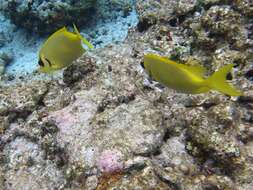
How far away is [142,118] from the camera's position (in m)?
3.37

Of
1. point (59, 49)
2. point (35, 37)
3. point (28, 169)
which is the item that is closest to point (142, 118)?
point (59, 49)

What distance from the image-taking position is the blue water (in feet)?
21.5

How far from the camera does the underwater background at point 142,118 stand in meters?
3.02

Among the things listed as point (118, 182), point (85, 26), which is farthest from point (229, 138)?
point (85, 26)

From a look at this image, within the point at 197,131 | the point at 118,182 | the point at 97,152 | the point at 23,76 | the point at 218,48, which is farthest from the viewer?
the point at 23,76

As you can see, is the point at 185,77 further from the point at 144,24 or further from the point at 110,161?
the point at 144,24

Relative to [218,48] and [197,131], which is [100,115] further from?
[218,48]

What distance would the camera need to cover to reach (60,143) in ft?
11.4

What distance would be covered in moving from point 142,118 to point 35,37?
4498mm

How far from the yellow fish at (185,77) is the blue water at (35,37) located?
402 centimetres

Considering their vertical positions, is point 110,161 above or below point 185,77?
below

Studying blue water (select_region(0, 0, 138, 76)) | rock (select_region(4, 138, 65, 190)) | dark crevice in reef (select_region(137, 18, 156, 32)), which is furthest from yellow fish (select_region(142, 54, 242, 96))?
blue water (select_region(0, 0, 138, 76))

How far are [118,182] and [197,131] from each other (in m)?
0.96

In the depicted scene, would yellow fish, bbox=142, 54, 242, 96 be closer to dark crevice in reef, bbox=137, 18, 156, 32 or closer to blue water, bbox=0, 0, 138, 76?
dark crevice in reef, bbox=137, 18, 156, 32
